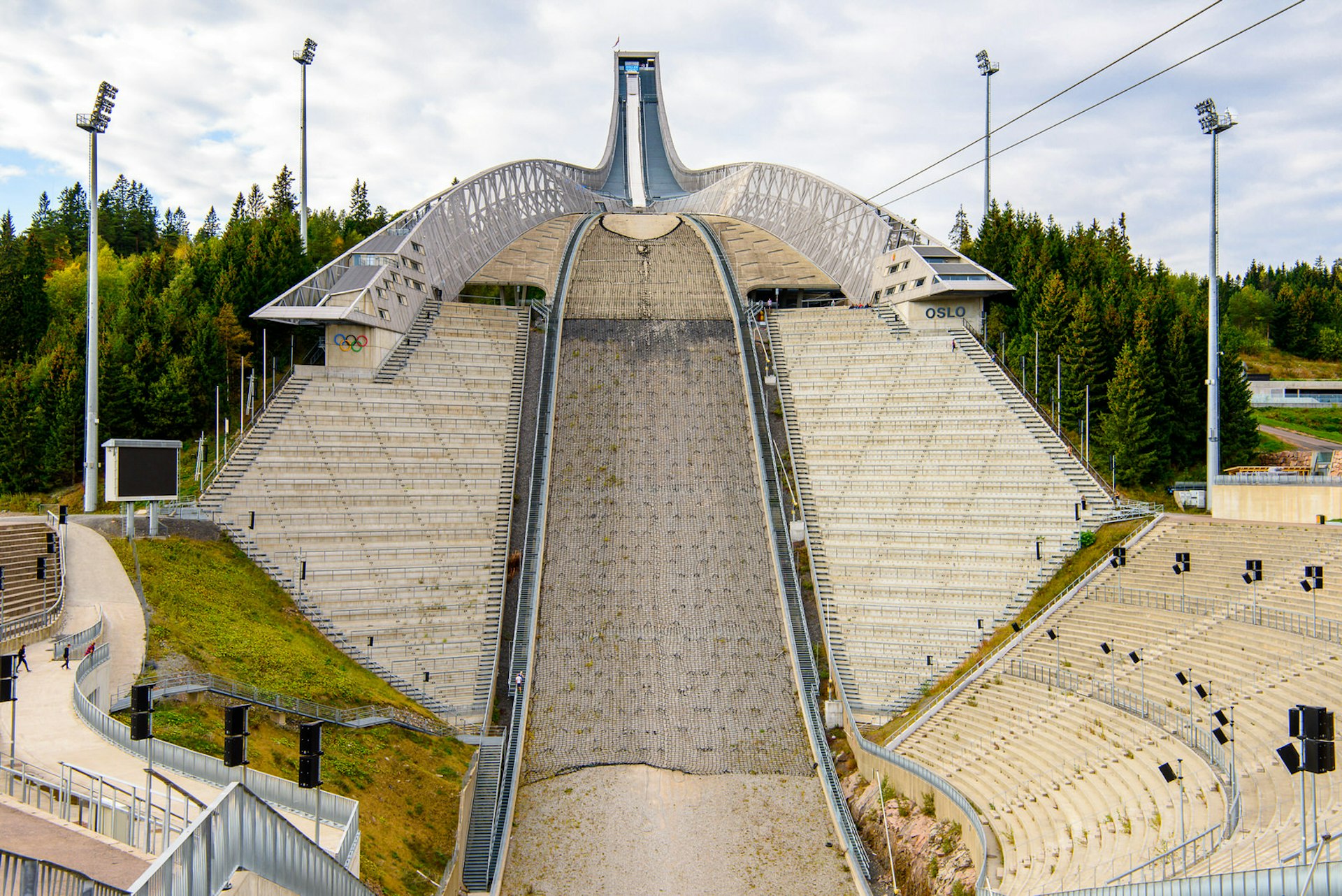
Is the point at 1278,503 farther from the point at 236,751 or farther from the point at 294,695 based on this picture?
the point at 236,751

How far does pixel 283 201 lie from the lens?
285ft

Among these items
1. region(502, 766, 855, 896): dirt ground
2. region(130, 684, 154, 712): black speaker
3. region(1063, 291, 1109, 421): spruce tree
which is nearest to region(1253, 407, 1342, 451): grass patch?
region(1063, 291, 1109, 421): spruce tree

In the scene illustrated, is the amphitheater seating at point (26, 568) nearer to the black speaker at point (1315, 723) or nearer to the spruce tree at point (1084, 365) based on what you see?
the black speaker at point (1315, 723)

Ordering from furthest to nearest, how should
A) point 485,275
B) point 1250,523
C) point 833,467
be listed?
point 485,275, point 833,467, point 1250,523

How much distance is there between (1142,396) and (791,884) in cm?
2284

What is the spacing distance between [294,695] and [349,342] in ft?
61.1

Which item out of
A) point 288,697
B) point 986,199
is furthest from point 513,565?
point 986,199

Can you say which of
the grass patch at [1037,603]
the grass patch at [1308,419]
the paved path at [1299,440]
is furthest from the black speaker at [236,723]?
the grass patch at [1308,419]

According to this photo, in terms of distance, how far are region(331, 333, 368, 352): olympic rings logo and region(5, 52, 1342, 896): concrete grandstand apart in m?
0.08

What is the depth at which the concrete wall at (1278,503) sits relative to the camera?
26375 millimetres

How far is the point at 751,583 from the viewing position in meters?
30.0

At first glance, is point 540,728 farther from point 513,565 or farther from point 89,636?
point 89,636

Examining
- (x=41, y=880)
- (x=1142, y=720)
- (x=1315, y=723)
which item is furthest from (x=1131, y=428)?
(x=41, y=880)

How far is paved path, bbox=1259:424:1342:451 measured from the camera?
152 ft
